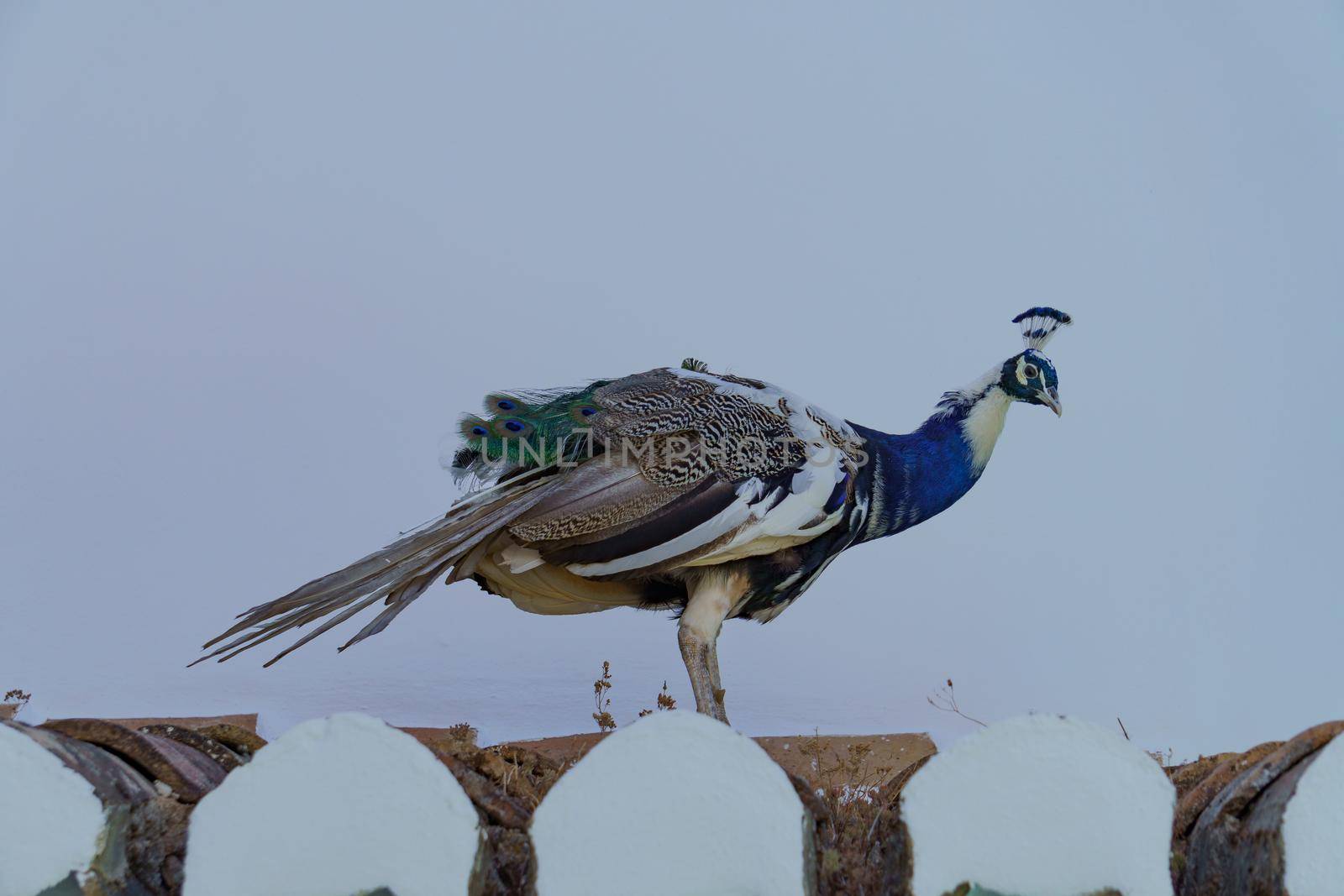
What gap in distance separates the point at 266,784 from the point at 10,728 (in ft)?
0.79

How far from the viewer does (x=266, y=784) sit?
53.1 inches

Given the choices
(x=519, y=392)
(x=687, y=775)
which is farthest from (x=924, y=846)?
(x=519, y=392)

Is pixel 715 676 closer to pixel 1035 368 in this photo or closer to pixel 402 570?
pixel 402 570

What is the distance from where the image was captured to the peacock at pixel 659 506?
2123 mm

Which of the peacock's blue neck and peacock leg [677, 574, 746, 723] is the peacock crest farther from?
peacock leg [677, 574, 746, 723]

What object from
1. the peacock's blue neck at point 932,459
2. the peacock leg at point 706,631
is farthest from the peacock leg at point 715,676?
the peacock's blue neck at point 932,459

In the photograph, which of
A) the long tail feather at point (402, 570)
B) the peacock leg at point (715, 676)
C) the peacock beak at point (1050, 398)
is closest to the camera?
the long tail feather at point (402, 570)

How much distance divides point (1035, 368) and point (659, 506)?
29.2 inches

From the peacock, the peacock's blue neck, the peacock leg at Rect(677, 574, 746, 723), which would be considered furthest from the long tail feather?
the peacock's blue neck

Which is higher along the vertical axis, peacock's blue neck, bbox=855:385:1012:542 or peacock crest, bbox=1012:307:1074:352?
peacock crest, bbox=1012:307:1074:352

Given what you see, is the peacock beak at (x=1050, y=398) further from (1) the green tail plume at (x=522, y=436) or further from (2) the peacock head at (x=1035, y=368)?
(1) the green tail plume at (x=522, y=436)

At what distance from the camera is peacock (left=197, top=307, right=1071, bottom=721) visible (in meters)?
2.12

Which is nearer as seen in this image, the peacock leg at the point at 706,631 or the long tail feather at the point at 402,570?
the long tail feather at the point at 402,570

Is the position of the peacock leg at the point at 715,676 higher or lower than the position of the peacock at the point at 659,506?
lower
